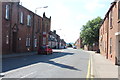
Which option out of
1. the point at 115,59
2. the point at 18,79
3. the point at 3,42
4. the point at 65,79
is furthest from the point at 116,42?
the point at 3,42

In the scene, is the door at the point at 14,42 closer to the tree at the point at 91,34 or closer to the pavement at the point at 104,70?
the pavement at the point at 104,70

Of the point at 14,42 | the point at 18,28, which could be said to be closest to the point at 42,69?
the point at 14,42

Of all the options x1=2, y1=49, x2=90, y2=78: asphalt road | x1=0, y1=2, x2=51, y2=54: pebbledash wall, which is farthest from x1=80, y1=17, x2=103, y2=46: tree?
x1=2, y1=49, x2=90, y2=78: asphalt road

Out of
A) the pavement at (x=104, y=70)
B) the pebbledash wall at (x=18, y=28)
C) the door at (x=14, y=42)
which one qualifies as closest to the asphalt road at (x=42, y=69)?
the pavement at (x=104, y=70)

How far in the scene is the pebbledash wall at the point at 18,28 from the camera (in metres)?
23.5

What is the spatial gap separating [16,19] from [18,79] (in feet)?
64.9

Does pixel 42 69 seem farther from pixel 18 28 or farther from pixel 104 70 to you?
pixel 18 28

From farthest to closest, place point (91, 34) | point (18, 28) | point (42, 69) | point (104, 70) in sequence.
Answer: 1. point (91, 34)
2. point (18, 28)
3. point (104, 70)
4. point (42, 69)

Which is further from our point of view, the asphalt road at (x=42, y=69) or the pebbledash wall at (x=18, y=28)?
the pebbledash wall at (x=18, y=28)

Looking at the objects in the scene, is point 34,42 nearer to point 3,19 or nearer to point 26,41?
point 26,41

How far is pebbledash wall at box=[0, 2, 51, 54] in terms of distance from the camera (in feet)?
77.1

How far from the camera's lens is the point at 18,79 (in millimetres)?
8188

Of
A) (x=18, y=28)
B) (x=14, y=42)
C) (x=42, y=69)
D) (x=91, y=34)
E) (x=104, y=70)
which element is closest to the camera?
(x=42, y=69)

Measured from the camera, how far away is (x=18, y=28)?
91.1 ft
